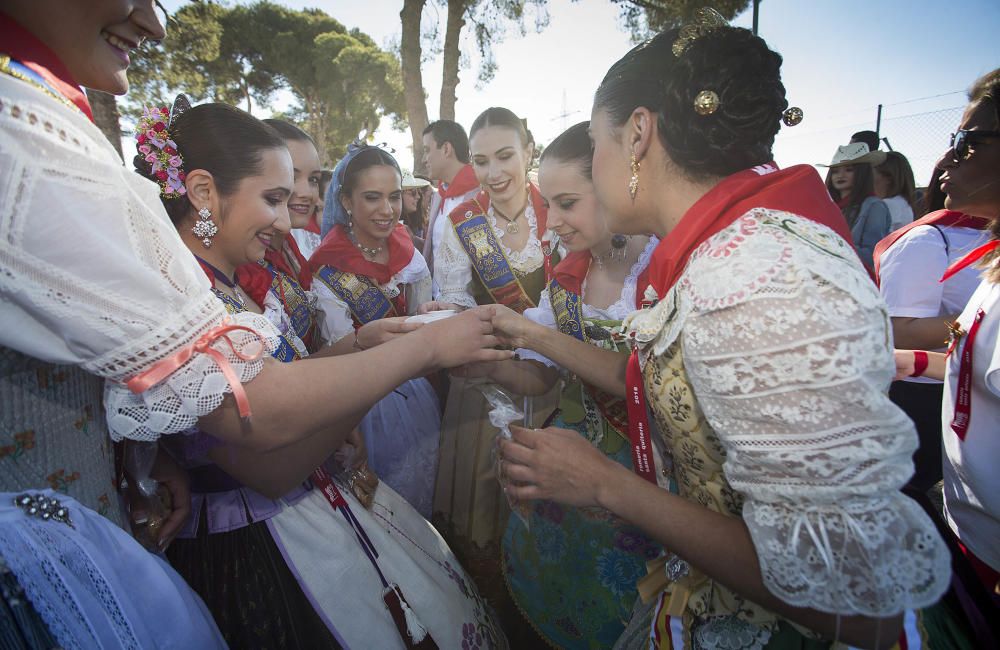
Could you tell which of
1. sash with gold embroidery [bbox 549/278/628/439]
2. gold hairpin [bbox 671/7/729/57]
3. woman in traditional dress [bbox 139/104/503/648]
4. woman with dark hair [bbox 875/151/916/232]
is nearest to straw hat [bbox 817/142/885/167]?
woman with dark hair [bbox 875/151/916/232]

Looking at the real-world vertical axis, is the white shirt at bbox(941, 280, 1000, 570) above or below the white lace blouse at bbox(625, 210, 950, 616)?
below

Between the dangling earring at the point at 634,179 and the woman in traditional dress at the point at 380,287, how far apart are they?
81.0 inches

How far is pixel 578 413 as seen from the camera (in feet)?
7.59

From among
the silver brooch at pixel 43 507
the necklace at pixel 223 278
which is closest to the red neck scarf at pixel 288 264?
the necklace at pixel 223 278

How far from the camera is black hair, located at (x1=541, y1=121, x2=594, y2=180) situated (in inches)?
103

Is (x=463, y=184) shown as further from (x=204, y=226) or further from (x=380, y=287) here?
(x=204, y=226)

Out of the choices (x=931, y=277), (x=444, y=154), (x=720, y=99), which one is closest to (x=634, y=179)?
(x=720, y=99)

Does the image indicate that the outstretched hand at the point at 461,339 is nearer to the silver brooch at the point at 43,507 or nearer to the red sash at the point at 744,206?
the red sash at the point at 744,206

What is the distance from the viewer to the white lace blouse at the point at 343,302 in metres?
3.30

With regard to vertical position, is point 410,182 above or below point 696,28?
above

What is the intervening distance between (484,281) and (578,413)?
195cm

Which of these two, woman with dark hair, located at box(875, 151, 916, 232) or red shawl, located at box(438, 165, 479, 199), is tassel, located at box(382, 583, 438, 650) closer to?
red shawl, located at box(438, 165, 479, 199)

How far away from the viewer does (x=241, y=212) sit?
6.41 feet

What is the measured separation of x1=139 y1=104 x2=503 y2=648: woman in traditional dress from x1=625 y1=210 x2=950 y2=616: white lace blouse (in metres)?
1.18
